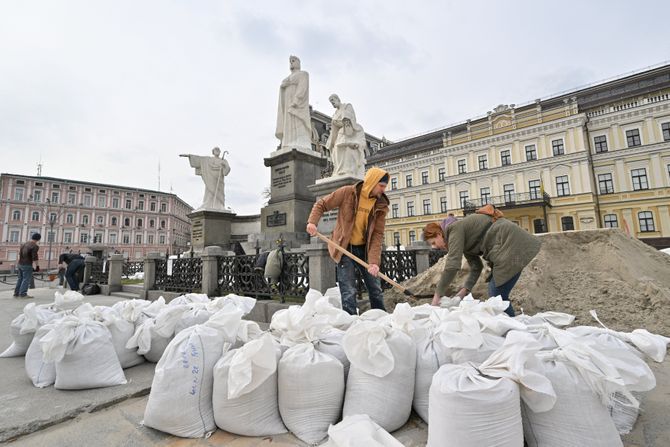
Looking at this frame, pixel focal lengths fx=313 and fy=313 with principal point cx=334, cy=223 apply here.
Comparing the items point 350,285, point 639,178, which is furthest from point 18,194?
point 639,178

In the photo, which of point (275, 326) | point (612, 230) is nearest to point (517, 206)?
point (612, 230)

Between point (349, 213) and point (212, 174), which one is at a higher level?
point (212, 174)

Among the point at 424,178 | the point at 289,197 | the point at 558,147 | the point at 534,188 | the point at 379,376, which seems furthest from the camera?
the point at 424,178

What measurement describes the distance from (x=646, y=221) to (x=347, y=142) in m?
31.6

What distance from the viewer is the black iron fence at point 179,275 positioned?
6125 millimetres

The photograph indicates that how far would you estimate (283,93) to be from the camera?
895cm

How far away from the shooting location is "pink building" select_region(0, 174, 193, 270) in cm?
4894

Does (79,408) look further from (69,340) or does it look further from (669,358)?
(669,358)

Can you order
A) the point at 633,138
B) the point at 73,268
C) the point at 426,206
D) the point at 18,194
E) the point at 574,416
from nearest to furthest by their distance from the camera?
the point at 574,416, the point at 73,268, the point at 633,138, the point at 426,206, the point at 18,194

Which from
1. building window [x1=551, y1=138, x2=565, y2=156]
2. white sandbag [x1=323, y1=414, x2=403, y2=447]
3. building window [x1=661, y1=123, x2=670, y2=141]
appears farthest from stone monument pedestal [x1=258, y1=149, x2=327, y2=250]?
building window [x1=661, y1=123, x2=670, y2=141]

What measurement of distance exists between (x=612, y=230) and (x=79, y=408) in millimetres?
6961

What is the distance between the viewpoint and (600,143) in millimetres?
28562

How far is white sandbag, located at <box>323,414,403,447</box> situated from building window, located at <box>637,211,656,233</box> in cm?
3504

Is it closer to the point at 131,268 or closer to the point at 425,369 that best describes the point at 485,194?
the point at 131,268
